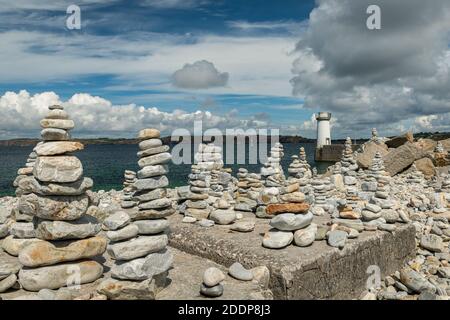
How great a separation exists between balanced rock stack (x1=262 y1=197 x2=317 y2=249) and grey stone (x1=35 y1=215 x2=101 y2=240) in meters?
4.04

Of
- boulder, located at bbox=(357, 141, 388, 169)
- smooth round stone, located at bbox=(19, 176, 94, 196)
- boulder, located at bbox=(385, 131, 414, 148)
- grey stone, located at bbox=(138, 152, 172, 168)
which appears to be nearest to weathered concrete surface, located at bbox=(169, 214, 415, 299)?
grey stone, located at bbox=(138, 152, 172, 168)

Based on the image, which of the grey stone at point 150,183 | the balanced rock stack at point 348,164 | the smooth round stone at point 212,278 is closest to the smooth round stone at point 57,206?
the grey stone at point 150,183

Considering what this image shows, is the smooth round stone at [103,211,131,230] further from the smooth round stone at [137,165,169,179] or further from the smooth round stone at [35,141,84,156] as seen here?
the smooth round stone at [35,141,84,156]

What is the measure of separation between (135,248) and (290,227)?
12.5 ft

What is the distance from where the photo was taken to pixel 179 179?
5603cm

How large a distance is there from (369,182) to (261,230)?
12.7 m

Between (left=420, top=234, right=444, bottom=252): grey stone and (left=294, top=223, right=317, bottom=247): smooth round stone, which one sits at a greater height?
(left=294, top=223, right=317, bottom=247): smooth round stone

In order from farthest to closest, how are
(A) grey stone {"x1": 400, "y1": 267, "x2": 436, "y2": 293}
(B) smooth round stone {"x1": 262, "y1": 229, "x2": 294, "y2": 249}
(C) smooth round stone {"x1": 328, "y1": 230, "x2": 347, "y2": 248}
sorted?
(A) grey stone {"x1": 400, "y1": 267, "x2": 436, "y2": 293} < (C) smooth round stone {"x1": 328, "y1": 230, "x2": 347, "y2": 248} < (B) smooth round stone {"x1": 262, "y1": 229, "x2": 294, "y2": 249}

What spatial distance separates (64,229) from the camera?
7.22 m

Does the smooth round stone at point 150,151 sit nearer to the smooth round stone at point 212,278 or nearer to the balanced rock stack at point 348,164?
the smooth round stone at point 212,278

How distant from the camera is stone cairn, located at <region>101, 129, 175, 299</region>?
7.00 m

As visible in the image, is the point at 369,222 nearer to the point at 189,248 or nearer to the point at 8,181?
the point at 189,248

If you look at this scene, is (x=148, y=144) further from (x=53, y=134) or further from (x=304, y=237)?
(x=304, y=237)
